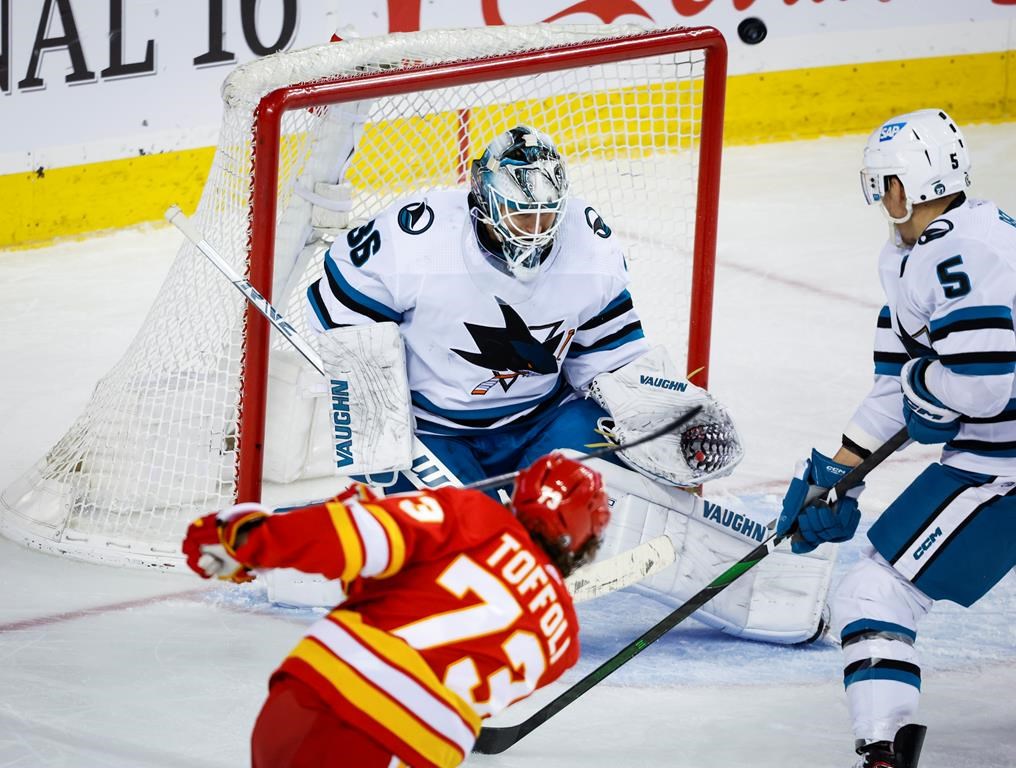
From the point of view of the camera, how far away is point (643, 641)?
2.70 metres

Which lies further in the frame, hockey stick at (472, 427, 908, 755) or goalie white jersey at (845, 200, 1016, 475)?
hockey stick at (472, 427, 908, 755)

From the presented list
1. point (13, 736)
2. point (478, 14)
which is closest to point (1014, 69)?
point (478, 14)

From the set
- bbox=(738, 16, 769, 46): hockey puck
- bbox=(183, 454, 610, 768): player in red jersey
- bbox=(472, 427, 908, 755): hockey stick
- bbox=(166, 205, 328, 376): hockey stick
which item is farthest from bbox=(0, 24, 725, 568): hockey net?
bbox=(738, 16, 769, 46): hockey puck

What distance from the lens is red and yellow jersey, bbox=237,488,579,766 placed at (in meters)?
1.76

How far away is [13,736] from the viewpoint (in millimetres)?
2645

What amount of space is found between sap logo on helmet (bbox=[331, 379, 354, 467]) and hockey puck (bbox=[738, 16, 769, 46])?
146 inches

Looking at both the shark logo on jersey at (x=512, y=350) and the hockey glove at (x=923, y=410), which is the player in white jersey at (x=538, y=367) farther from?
the hockey glove at (x=923, y=410)

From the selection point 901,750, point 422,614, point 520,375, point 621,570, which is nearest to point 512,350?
point 520,375

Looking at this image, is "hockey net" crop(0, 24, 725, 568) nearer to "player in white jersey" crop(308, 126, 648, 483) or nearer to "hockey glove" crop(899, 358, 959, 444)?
"player in white jersey" crop(308, 126, 648, 483)

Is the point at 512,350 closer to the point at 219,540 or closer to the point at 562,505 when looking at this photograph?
the point at 562,505

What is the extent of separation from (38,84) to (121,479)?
2.15 meters

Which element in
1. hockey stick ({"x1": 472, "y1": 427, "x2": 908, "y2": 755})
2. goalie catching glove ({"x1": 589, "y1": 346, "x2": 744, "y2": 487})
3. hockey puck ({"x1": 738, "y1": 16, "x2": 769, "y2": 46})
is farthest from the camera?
hockey puck ({"x1": 738, "y1": 16, "x2": 769, "y2": 46})

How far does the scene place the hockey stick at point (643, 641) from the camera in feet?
8.66

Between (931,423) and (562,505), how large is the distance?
890mm
